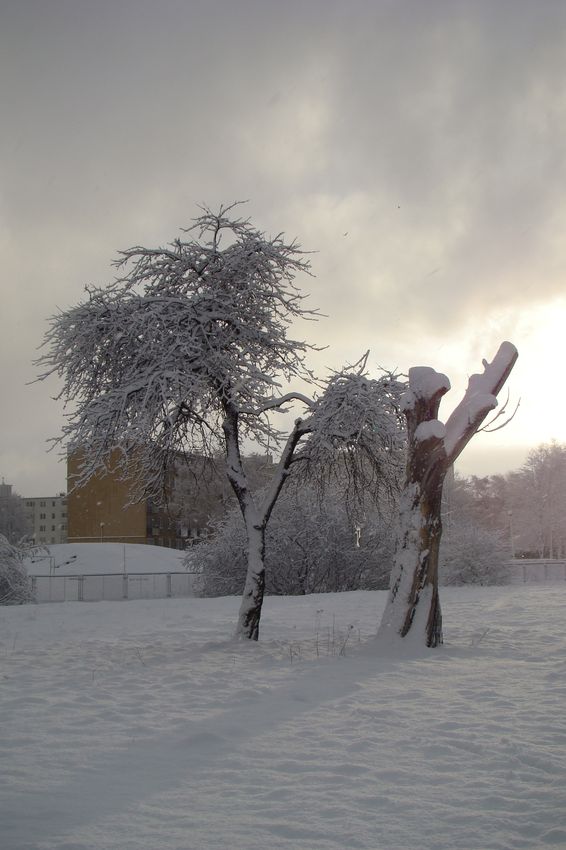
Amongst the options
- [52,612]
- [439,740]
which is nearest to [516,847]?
[439,740]

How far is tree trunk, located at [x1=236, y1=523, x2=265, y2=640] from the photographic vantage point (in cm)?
1248

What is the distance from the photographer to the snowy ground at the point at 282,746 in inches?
170

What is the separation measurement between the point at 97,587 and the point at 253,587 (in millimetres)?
16545

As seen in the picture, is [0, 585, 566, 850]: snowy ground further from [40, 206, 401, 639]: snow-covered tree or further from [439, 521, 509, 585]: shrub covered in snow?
[439, 521, 509, 585]: shrub covered in snow

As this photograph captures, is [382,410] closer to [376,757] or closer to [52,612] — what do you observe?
[376,757]

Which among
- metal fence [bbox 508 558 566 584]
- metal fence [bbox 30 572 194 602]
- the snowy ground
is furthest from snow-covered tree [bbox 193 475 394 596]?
the snowy ground

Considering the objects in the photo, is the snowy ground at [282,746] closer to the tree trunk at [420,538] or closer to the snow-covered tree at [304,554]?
the tree trunk at [420,538]

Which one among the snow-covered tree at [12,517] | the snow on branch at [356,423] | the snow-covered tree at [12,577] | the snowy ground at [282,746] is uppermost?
the snow-covered tree at [12,517]

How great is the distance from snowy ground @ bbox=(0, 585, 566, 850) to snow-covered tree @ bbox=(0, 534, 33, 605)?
11.1m

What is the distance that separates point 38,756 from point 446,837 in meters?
3.12

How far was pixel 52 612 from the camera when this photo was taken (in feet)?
61.4

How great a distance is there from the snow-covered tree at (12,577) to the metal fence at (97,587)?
9.46ft

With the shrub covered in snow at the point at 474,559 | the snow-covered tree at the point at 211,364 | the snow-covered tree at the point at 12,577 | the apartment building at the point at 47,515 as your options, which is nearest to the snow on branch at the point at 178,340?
the snow-covered tree at the point at 211,364

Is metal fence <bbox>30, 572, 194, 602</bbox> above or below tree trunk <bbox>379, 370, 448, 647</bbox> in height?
below
